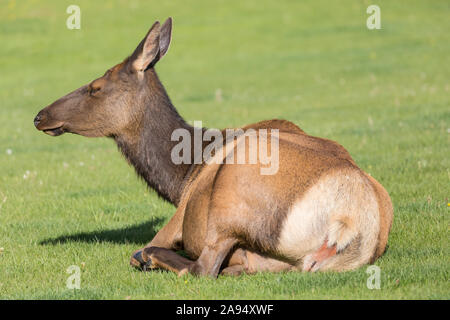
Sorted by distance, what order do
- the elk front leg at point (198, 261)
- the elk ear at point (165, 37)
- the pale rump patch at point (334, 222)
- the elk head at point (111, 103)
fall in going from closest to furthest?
the pale rump patch at point (334, 222), the elk front leg at point (198, 261), the elk head at point (111, 103), the elk ear at point (165, 37)

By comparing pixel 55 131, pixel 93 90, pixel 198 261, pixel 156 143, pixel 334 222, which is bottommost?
pixel 198 261

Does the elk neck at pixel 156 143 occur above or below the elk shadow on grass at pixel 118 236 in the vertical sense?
above

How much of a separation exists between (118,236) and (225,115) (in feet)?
29.2

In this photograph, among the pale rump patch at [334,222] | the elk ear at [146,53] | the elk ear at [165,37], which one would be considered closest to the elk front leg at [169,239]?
the pale rump patch at [334,222]

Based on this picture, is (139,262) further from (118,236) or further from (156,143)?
(118,236)

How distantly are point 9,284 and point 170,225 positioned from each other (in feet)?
4.84

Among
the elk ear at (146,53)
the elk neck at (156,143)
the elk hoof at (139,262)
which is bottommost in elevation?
the elk hoof at (139,262)

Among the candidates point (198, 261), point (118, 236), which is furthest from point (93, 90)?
point (198, 261)

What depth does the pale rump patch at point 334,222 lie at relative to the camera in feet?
17.8

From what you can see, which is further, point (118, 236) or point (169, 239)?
point (118, 236)

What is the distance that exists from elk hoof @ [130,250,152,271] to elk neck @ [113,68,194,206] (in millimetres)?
844

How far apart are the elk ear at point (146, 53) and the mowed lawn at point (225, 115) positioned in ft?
6.03

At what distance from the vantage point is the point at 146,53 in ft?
22.8

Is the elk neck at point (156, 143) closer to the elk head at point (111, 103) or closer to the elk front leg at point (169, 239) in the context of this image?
the elk head at point (111, 103)
